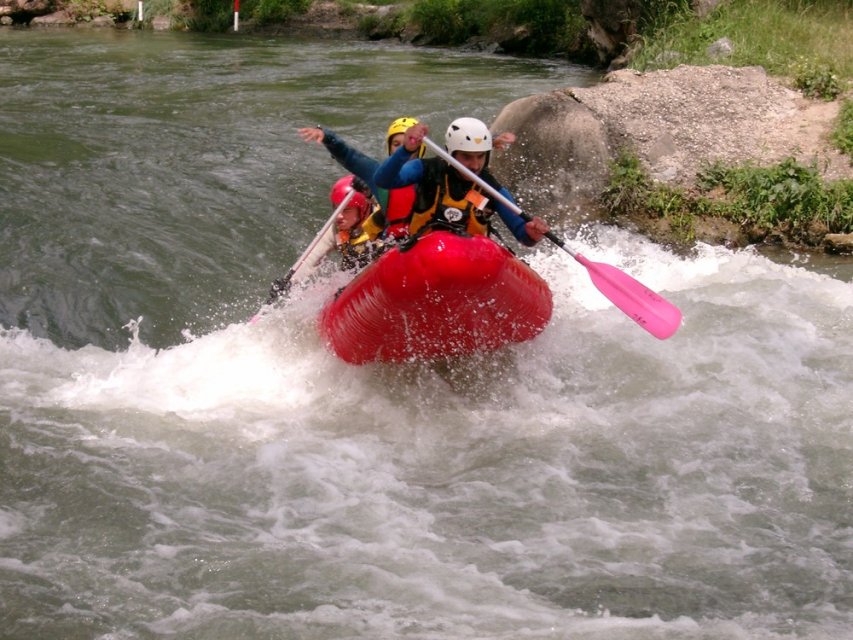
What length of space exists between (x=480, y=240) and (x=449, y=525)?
1.47m

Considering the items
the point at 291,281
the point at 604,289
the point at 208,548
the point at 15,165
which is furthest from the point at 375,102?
the point at 208,548

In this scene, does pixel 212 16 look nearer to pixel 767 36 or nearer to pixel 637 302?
pixel 767 36

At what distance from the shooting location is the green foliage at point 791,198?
26.4 feet

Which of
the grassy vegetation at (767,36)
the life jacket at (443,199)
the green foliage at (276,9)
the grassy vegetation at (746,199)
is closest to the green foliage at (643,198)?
the grassy vegetation at (746,199)

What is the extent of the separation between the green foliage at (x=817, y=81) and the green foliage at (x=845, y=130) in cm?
30

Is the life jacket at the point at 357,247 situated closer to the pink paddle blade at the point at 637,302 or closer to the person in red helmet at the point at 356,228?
the person in red helmet at the point at 356,228

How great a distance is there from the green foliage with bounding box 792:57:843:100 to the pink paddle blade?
4.66 metres

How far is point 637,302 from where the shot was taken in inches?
221

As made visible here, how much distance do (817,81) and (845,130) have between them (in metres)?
0.94

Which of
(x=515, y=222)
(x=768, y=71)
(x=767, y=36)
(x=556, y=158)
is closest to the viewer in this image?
(x=515, y=222)

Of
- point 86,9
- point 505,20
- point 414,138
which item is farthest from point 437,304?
point 86,9

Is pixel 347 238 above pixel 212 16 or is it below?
below

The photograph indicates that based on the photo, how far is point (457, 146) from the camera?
210 inches

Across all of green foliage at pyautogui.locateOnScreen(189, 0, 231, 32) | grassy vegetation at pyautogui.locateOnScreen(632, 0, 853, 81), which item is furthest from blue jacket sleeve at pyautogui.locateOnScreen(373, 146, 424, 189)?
green foliage at pyautogui.locateOnScreen(189, 0, 231, 32)
